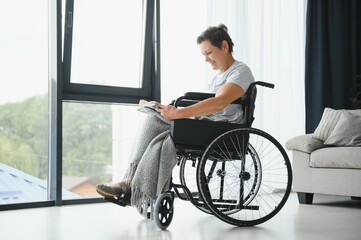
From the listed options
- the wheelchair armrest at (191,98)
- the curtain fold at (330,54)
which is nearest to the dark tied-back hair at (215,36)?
the wheelchair armrest at (191,98)

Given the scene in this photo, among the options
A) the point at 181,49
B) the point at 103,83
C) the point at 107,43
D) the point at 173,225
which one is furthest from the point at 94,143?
the point at 173,225

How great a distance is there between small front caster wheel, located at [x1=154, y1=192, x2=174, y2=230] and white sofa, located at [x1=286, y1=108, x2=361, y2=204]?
1.43 meters

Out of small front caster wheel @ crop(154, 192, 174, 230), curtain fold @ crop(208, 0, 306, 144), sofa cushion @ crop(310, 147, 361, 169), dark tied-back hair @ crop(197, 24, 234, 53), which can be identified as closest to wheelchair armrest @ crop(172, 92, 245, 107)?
dark tied-back hair @ crop(197, 24, 234, 53)

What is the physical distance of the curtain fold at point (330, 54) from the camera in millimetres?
4738

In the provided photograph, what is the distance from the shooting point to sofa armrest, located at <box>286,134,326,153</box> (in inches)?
140

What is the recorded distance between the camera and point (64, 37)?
363 cm

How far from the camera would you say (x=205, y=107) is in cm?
246

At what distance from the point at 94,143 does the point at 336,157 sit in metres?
1.73

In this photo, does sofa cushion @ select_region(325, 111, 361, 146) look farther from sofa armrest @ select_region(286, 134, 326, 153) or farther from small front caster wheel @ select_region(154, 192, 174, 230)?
small front caster wheel @ select_region(154, 192, 174, 230)

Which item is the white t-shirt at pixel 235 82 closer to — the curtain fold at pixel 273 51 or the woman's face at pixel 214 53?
the woman's face at pixel 214 53

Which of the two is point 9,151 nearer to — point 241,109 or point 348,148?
point 241,109

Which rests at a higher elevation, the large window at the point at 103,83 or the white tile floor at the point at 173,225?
the large window at the point at 103,83

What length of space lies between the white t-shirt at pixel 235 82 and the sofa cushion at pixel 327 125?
49.2 inches

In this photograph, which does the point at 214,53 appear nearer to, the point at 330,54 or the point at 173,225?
the point at 173,225
